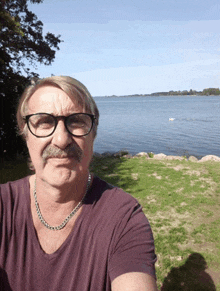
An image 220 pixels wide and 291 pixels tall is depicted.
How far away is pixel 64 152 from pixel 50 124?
234 mm

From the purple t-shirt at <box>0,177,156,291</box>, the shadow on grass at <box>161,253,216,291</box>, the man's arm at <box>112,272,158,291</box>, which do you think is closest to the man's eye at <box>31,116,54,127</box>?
the purple t-shirt at <box>0,177,156,291</box>

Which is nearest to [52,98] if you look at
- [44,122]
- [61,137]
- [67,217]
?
[44,122]

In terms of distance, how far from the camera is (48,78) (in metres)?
1.63

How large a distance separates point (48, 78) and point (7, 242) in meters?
1.24

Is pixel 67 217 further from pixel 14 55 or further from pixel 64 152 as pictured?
pixel 14 55

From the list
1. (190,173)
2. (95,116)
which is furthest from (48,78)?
(190,173)

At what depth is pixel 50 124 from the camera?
1626 mm

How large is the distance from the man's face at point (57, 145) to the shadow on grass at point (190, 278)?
387 cm

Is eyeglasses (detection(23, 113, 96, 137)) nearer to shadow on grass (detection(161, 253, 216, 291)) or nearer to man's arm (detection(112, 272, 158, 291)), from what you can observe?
man's arm (detection(112, 272, 158, 291))

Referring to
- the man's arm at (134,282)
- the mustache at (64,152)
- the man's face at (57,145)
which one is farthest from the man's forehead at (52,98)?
the man's arm at (134,282)

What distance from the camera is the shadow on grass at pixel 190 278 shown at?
427cm

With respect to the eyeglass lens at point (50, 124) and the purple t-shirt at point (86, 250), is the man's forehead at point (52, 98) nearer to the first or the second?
the eyeglass lens at point (50, 124)

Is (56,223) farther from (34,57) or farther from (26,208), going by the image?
(34,57)

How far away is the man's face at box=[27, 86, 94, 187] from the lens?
1.60m
